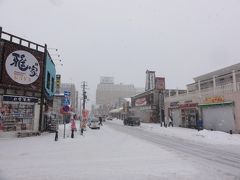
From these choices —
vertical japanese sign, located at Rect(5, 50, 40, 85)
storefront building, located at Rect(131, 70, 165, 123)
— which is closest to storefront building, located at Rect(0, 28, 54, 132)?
vertical japanese sign, located at Rect(5, 50, 40, 85)

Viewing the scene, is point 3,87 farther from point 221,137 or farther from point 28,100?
point 221,137

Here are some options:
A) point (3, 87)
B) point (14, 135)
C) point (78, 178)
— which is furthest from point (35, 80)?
point (78, 178)

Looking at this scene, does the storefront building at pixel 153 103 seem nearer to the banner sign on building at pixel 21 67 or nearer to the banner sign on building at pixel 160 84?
the banner sign on building at pixel 160 84

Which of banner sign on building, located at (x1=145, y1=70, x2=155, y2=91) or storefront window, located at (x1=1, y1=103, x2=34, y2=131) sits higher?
banner sign on building, located at (x1=145, y1=70, x2=155, y2=91)

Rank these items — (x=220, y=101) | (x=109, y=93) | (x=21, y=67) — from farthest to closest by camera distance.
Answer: (x=109, y=93), (x=220, y=101), (x=21, y=67)

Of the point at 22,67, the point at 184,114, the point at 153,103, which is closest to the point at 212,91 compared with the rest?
the point at 184,114

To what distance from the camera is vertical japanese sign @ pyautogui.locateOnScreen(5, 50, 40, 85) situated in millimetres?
23422

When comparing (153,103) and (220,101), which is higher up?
(153,103)

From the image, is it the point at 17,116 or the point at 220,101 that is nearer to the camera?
the point at 17,116

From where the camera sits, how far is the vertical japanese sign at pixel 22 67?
2342cm

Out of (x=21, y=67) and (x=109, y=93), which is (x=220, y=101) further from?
(x=109, y=93)

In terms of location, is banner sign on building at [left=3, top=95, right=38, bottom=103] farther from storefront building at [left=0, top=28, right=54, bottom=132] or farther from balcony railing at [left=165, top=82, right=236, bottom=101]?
balcony railing at [left=165, top=82, right=236, bottom=101]

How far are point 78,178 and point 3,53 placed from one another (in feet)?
58.1

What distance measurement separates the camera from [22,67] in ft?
80.9
